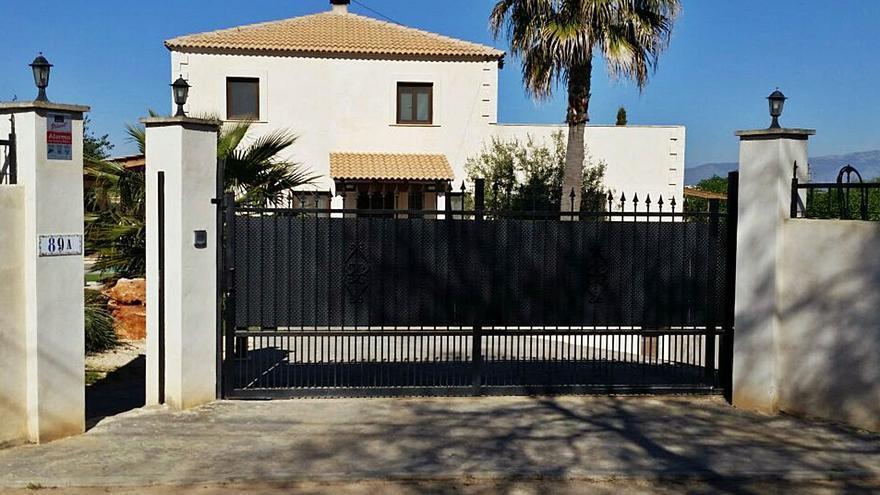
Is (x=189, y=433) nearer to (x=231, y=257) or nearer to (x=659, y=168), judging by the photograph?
(x=231, y=257)

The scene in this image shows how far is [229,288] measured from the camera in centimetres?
855

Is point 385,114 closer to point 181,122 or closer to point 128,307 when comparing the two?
point 128,307

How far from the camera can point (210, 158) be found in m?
8.45

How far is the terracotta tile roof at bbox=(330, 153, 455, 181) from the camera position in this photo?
24891 millimetres

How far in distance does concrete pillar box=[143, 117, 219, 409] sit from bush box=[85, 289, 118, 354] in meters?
3.05

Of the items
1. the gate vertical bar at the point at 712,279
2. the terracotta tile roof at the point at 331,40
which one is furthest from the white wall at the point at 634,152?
the gate vertical bar at the point at 712,279

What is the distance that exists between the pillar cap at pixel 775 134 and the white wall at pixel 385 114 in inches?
687

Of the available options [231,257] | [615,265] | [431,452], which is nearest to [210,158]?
[231,257]

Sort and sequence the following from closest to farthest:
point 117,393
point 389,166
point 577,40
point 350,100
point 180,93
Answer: point 180,93
point 117,393
point 577,40
point 389,166
point 350,100

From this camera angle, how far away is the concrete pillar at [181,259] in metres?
8.20

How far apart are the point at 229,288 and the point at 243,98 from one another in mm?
18310

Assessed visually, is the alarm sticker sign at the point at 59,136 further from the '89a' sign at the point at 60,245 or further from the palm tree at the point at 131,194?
the palm tree at the point at 131,194

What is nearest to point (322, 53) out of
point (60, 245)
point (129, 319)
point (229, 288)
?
point (129, 319)

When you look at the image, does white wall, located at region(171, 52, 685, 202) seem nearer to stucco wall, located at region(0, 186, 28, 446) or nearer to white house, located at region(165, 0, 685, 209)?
white house, located at region(165, 0, 685, 209)
